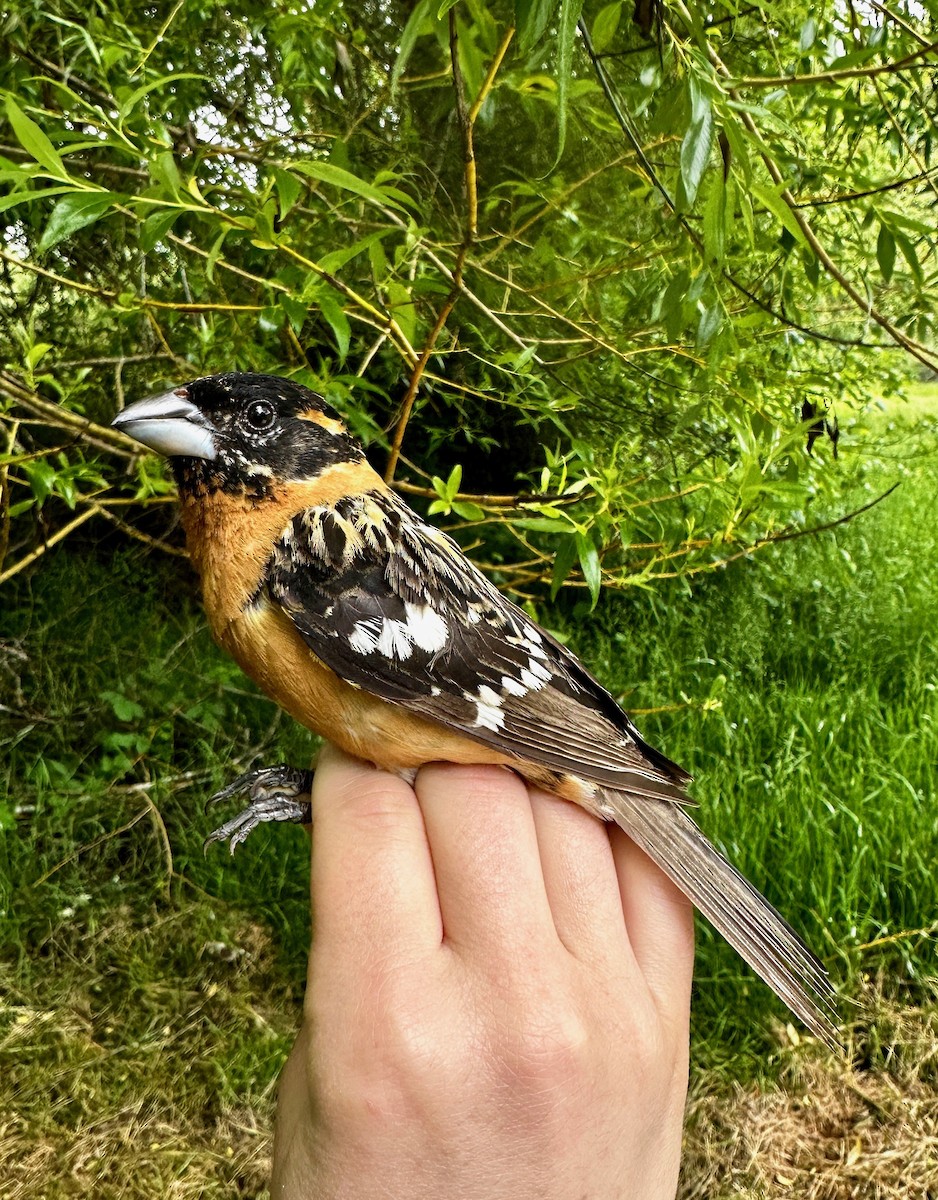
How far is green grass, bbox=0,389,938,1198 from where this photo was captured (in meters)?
2.01

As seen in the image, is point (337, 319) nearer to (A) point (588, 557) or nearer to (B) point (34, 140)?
(B) point (34, 140)

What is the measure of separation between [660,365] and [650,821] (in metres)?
1.66

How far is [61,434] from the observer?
9.04 feet

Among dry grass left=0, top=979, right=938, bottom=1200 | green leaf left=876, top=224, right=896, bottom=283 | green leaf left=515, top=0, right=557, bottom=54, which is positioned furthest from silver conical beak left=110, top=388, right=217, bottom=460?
dry grass left=0, top=979, right=938, bottom=1200

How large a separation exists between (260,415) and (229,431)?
0.06 meters

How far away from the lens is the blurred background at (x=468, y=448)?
5.24ft

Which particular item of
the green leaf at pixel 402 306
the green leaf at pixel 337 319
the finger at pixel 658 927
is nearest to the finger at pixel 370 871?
the finger at pixel 658 927

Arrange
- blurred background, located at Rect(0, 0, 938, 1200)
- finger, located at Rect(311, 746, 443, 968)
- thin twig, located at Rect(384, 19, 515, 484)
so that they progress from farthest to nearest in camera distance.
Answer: blurred background, located at Rect(0, 0, 938, 1200)
thin twig, located at Rect(384, 19, 515, 484)
finger, located at Rect(311, 746, 443, 968)

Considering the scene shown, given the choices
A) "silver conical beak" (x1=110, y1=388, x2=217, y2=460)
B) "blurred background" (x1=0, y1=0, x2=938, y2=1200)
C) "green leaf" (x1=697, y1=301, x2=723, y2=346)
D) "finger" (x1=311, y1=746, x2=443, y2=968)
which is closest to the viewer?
"finger" (x1=311, y1=746, x2=443, y2=968)

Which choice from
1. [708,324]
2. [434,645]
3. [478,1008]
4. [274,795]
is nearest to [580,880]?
[478,1008]

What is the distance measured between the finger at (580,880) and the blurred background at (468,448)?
53 centimetres

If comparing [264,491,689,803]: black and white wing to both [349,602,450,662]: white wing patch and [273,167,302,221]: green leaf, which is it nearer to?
[349,602,450,662]: white wing patch

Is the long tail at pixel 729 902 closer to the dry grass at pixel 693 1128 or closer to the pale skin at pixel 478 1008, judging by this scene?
the pale skin at pixel 478 1008

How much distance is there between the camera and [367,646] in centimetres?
139
